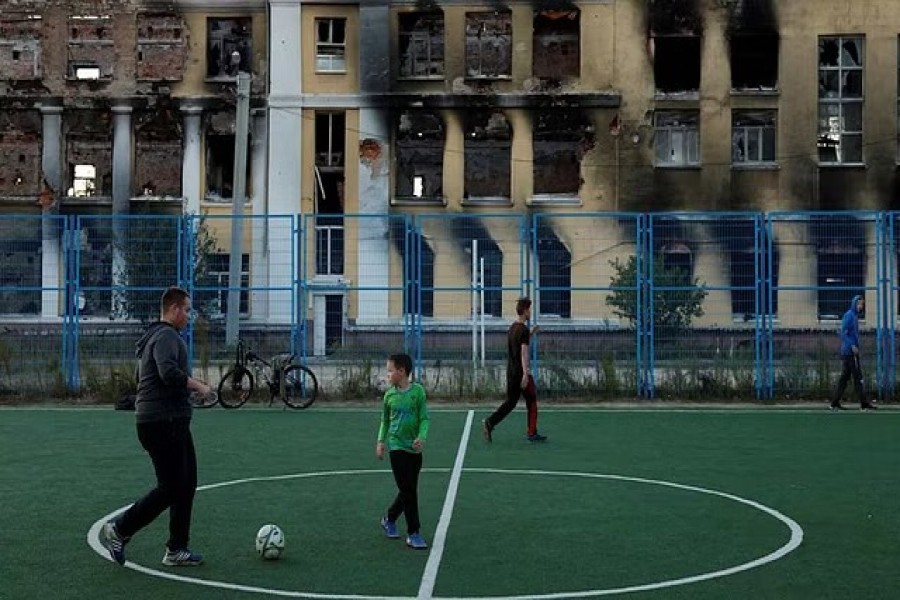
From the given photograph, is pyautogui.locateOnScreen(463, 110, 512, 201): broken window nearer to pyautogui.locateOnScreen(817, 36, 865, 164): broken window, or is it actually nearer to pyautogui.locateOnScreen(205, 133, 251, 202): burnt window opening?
pyautogui.locateOnScreen(205, 133, 251, 202): burnt window opening

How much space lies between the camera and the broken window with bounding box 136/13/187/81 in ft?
149

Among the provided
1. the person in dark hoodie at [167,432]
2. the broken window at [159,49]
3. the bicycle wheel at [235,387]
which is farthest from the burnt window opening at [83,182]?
the person in dark hoodie at [167,432]

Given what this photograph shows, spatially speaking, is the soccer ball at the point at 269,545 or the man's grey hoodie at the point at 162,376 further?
the soccer ball at the point at 269,545

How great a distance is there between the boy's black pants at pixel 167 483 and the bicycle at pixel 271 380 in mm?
A: 14856

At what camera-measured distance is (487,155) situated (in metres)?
44.6

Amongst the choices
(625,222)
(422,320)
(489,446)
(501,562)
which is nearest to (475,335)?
(422,320)

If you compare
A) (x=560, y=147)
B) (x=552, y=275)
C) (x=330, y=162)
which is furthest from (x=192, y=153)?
(x=552, y=275)

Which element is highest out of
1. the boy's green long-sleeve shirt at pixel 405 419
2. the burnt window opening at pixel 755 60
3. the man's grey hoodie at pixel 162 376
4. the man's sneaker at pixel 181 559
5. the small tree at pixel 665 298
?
the burnt window opening at pixel 755 60

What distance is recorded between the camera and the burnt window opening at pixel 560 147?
144 ft

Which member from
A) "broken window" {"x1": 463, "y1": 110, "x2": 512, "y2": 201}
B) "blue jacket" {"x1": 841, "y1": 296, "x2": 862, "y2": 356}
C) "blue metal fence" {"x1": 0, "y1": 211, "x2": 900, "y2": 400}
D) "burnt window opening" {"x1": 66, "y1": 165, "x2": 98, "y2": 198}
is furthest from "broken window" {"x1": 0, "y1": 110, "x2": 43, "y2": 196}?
"blue jacket" {"x1": 841, "y1": 296, "x2": 862, "y2": 356}

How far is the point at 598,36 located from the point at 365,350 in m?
21.5

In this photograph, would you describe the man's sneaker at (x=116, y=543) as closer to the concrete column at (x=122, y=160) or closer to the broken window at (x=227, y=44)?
the concrete column at (x=122, y=160)

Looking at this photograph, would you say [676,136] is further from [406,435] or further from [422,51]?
[406,435]

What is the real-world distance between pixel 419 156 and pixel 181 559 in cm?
3573
